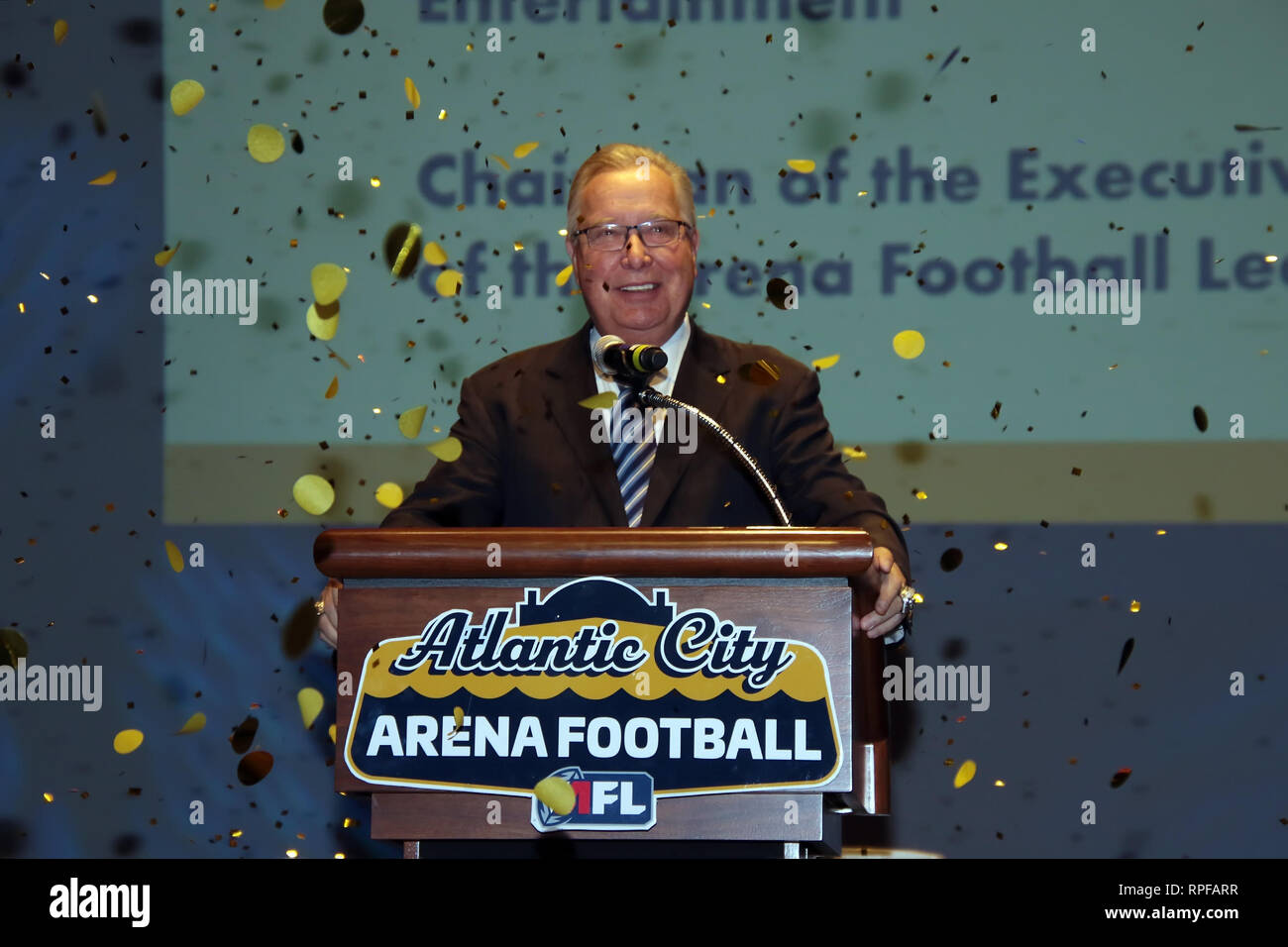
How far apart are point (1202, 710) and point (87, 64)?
316 centimetres

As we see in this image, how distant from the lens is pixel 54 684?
3768mm

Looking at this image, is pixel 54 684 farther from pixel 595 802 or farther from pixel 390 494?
pixel 595 802

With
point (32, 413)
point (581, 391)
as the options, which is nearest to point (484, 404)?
point (581, 391)

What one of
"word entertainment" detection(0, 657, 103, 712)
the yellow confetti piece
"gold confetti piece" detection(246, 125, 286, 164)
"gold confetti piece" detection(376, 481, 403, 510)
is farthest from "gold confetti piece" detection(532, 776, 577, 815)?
"word entertainment" detection(0, 657, 103, 712)

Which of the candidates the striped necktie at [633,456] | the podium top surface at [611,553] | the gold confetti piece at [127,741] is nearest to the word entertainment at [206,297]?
the gold confetti piece at [127,741]

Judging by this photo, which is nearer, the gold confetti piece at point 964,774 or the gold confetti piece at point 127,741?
the gold confetti piece at point 964,774

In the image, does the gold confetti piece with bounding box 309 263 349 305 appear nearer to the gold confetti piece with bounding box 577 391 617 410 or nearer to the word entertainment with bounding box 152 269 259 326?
the gold confetti piece with bounding box 577 391 617 410

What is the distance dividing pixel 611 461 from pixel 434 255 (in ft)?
3.15

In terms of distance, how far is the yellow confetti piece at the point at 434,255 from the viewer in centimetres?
336

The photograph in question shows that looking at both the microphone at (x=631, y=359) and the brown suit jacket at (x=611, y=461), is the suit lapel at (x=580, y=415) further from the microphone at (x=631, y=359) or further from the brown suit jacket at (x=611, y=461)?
the microphone at (x=631, y=359)

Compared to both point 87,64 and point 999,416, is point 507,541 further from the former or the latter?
point 87,64

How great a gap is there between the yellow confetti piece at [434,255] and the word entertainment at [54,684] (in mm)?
1302

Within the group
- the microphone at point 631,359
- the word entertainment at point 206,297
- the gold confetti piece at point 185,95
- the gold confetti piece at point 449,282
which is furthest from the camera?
the word entertainment at point 206,297

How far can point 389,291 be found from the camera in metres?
3.71
